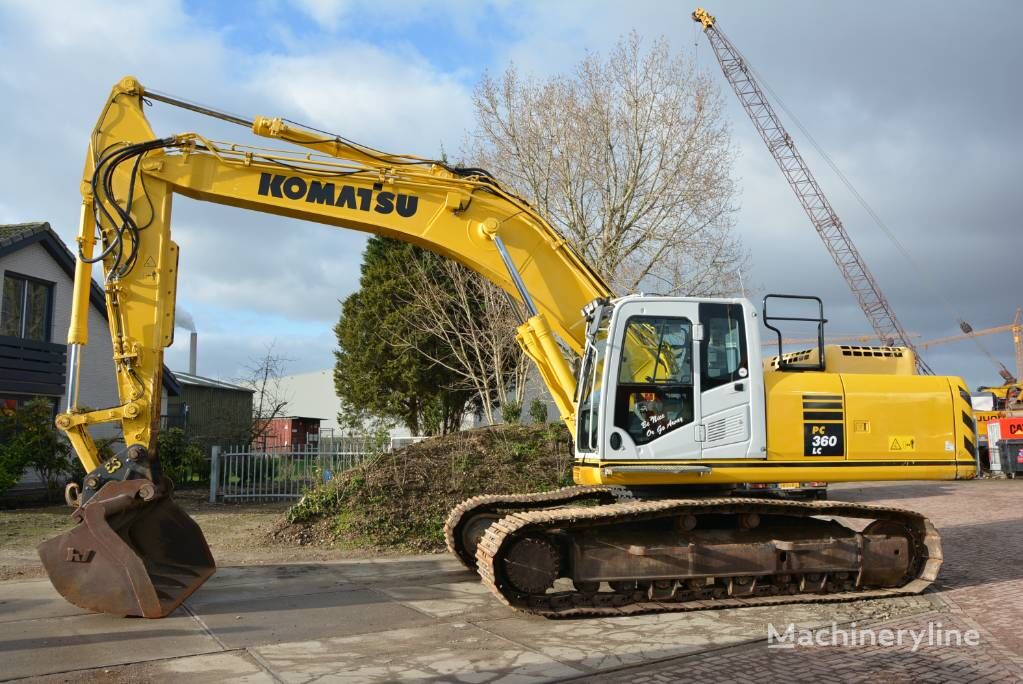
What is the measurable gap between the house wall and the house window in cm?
15

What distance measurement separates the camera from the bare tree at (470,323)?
2138cm

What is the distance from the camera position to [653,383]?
7.92 metres

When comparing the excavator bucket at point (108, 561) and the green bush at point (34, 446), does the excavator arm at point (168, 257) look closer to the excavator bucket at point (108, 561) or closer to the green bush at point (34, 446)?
the excavator bucket at point (108, 561)

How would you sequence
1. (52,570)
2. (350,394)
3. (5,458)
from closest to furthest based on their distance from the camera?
(52,570)
(5,458)
(350,394)

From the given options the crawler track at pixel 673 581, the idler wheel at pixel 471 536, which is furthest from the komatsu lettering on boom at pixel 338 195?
the idler wheel at pixel 471 536

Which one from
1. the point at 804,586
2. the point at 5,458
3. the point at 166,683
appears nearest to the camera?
the point at 166,683

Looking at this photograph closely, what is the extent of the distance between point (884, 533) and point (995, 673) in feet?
9.19

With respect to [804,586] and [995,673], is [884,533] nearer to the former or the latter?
[804,586]

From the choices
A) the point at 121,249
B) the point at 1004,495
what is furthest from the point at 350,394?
the point at 121,249

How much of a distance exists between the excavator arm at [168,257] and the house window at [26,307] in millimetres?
12169

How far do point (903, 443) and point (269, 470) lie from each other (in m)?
13.1

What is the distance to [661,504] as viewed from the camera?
766cm

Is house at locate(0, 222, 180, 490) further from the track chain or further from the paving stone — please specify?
the paving stone

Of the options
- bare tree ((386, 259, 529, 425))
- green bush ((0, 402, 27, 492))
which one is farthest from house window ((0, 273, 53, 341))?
bare tree ((386, 259, 529, 425))
